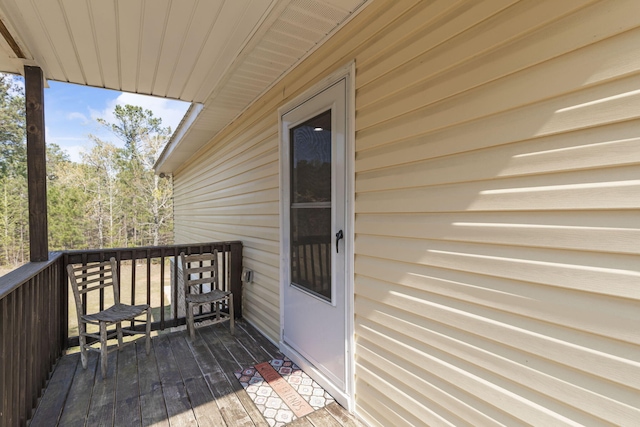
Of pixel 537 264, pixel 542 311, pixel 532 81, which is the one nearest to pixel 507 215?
pixel 537 264

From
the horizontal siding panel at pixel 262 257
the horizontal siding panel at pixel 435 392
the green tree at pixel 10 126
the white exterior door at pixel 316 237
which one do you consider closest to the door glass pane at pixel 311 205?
the white exterior door at pixel 316 237

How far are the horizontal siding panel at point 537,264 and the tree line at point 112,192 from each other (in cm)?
1741

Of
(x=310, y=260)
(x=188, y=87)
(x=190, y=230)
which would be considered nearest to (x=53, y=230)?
(x=190, y=230)

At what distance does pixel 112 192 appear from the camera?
16.2m

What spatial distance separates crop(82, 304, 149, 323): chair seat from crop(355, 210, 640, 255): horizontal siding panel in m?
2.49

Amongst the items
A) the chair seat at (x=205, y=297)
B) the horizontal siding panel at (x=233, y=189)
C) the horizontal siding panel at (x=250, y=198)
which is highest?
the horizontal siding panel at (x=233, y=189)

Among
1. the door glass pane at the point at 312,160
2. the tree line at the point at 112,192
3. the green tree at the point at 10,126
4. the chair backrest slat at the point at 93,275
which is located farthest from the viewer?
the tree line at the point at 112,192

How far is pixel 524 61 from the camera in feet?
3.74

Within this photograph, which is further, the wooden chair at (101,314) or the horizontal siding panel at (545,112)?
the wooden chair at (101,314)

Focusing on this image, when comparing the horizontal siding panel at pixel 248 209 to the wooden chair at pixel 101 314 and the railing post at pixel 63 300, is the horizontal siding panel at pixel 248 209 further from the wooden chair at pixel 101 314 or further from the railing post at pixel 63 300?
the railing post at pixel 63 300

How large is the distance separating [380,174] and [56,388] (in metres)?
2.91

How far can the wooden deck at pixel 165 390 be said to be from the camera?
1.96m

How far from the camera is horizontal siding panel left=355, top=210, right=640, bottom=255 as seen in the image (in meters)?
0.94

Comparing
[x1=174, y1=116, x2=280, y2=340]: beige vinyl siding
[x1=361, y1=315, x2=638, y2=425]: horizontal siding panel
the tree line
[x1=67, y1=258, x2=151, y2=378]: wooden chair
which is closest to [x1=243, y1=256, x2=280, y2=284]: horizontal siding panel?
[x1=174, y1=116, x2=280, y2=340]: beige vinyl siding
